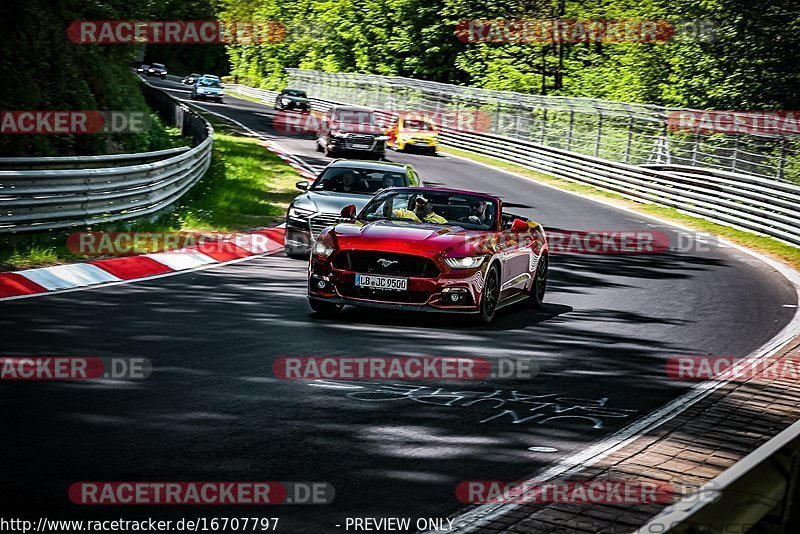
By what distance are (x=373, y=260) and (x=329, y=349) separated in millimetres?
1980

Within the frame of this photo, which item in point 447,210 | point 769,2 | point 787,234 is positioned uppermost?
point 769,2

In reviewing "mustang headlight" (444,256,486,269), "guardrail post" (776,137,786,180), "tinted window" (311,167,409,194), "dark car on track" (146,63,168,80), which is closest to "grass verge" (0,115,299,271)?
"tinted window" (311,167,409,194)

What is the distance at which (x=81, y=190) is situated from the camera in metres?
16.1

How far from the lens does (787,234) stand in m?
25.7

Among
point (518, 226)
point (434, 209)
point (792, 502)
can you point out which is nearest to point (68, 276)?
point (434, 209)

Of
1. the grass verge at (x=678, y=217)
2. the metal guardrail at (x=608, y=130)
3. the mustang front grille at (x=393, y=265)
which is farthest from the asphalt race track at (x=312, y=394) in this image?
the metal guardrail at (x=608, y=130)

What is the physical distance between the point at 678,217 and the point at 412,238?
20877 millimetres

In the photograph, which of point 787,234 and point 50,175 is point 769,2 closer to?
point 787,234

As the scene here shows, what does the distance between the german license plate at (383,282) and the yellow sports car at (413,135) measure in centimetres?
3520

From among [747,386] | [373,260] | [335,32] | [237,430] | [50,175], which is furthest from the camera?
[335,32]

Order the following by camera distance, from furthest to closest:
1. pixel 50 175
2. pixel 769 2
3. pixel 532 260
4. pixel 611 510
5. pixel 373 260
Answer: pixel 769 2 < pixel 50 175 < pixel 532 260 < pixel 373 260 < pixel 611 510

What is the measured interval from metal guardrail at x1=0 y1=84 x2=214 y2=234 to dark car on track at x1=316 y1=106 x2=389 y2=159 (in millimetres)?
15389

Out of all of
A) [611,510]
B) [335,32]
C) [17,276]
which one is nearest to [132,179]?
[17,276]

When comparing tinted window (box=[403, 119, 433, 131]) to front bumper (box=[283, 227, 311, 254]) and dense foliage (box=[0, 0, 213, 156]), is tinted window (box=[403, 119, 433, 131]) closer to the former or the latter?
dense foliage (box=[0, 0, 213, 156])
